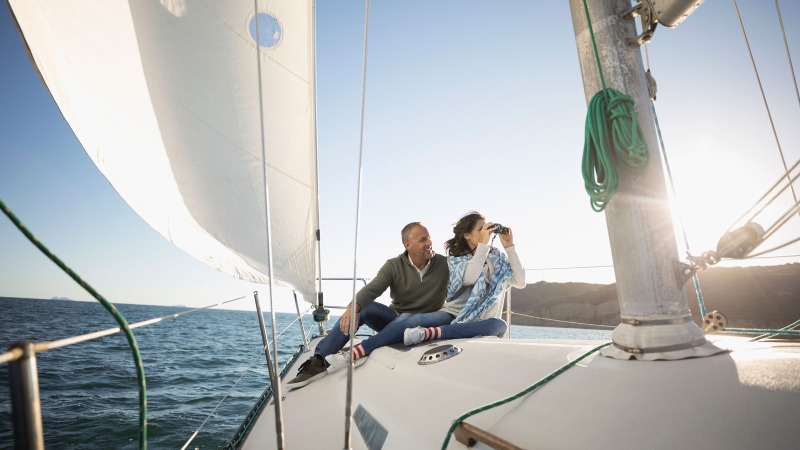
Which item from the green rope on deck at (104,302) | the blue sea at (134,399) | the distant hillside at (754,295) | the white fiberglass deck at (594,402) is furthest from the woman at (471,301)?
the distant hillside at (754,295)

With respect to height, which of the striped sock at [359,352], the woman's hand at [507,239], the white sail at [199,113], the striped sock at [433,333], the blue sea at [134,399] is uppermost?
the white sail at [199,113]

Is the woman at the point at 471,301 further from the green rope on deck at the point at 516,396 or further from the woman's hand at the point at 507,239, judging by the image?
the green rope on deck at the point at 516,396

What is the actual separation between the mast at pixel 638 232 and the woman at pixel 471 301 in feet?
3.71

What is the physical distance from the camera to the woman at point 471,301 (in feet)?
7.09

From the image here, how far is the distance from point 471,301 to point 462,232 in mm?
545

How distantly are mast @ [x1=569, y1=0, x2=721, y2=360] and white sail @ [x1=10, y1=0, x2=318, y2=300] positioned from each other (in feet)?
6.24

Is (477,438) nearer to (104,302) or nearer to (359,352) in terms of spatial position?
(104,302)

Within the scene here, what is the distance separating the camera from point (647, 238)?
1.05 metres

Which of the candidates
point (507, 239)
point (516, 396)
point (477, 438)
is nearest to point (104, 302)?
point (477, 438)

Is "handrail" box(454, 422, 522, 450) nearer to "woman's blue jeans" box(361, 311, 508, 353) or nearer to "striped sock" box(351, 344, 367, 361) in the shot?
"woman's blue jeans" box(361, 311, 508, 353)

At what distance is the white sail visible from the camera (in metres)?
2.10

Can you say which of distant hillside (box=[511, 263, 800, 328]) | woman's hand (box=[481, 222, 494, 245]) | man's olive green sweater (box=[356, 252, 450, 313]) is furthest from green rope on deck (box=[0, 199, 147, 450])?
distant hillside (box=[511, 263, 800, 328])

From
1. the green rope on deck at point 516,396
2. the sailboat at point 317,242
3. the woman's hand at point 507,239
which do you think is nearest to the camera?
the sailboat at point 317,242

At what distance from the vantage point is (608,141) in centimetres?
112
